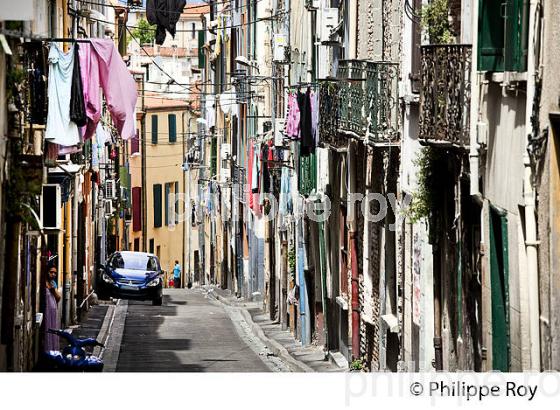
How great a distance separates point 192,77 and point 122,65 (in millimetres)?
47622

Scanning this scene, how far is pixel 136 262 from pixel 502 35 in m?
25.8

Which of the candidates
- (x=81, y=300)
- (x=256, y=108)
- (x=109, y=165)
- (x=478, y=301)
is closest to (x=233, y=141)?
(x=109, y=165)

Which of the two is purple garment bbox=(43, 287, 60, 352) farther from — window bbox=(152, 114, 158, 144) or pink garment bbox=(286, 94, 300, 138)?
window bbox=(152, 114, 158, 144)

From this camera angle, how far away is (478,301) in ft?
60.3

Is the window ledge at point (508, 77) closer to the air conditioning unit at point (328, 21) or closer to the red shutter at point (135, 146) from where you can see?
the air conditioning unit at point (328, 21)

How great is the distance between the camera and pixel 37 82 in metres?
21.1

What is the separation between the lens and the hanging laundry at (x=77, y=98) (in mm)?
21016

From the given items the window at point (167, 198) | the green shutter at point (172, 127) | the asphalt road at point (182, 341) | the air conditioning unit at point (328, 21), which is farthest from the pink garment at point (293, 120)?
the window at point (167, 198)

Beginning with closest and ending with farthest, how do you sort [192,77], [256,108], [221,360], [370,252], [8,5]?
1. [8,5]
2. [370,252]
3. [221,360]
4. [256,108]
5. [192,77]

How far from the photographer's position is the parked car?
1603 inches

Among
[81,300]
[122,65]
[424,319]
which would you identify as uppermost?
[122,65]

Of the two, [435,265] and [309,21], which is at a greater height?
[309,21]
